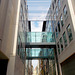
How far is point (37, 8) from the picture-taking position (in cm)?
2242

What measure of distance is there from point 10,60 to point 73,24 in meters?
8.38

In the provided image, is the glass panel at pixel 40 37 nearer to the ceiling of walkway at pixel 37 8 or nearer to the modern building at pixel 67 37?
the ceiling of walkway at pixel 37 8

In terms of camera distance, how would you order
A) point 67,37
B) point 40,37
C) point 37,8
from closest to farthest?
point 67,37 < point 37,8 < point 40,37

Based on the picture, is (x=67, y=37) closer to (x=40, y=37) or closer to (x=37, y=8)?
(x=40, y=37)

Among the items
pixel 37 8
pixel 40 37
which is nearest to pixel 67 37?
pixel 40 37

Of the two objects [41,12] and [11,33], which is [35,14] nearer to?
[41,12]

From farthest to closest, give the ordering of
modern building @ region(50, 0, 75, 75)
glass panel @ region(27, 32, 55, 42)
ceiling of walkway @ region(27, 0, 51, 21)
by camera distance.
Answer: glass panel @ region(27, 32, 55, 42), ceiling of walkway @ region(27, 0, 51, 21), modern building @ region(50, 0, 75, 75)

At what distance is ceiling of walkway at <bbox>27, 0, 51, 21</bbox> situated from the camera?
70.6 feet

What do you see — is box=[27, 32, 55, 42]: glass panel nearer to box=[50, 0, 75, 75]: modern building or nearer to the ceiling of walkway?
the ceiling of walkway

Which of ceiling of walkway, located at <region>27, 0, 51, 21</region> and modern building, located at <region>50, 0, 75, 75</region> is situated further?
ceiling of walkway, located at <region>27, 0, 51, 21</region>

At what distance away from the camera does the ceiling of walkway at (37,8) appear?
70.6 feet

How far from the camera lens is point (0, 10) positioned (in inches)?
312

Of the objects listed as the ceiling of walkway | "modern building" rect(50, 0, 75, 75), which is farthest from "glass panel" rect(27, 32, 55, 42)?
"modern building" rect(50, 0, 75, 75)

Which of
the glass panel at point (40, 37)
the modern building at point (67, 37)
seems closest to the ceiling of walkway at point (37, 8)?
the glass panel at point (40, 37)
